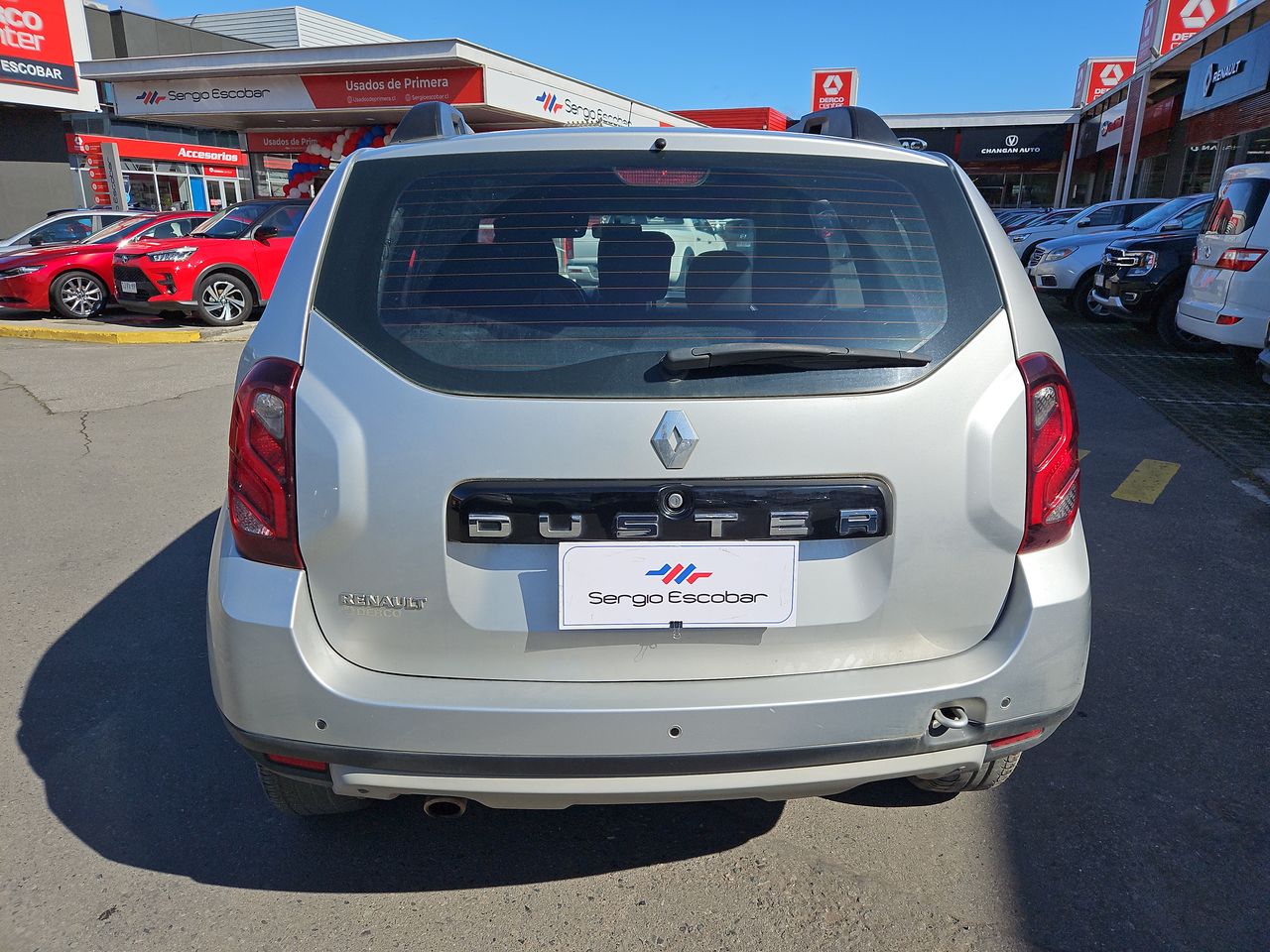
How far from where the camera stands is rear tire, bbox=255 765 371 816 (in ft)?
7.15

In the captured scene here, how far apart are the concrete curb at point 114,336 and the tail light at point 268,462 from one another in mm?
10468

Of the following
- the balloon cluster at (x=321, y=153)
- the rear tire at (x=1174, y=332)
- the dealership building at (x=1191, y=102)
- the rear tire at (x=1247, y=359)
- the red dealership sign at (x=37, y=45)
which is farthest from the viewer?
the balloon cluster at (x=321, y=153)

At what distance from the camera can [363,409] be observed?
1.79m

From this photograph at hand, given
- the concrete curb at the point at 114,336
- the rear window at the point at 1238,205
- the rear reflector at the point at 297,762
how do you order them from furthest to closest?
the concrete curb at the point at 114,336 → the rear window at the point at 1238,205 → the rear reflector at the point at 297,762

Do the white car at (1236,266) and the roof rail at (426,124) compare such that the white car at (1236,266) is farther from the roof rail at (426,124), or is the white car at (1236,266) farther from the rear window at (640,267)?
the roof rail at (426,124)

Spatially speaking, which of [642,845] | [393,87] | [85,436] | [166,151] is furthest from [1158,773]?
Answer: [166,151]

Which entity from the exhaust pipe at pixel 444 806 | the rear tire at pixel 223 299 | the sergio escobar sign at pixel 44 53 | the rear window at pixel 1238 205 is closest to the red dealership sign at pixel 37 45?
the sergio escobar sign at pixel 44 53

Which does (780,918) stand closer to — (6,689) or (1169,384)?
(6,689)

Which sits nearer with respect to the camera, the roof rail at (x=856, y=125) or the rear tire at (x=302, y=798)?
the rear tire at (x=302, y=798)

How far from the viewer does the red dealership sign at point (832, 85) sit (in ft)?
133

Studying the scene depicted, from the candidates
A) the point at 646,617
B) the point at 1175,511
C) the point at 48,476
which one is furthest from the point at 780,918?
the point at 48,476

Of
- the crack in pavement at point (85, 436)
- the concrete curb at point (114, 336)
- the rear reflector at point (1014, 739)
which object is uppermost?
the rear reflector at point (1014, 739)

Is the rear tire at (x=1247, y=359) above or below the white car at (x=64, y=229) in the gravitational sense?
below

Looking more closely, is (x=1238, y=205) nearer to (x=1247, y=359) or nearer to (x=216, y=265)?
(x=1247, y=359)
